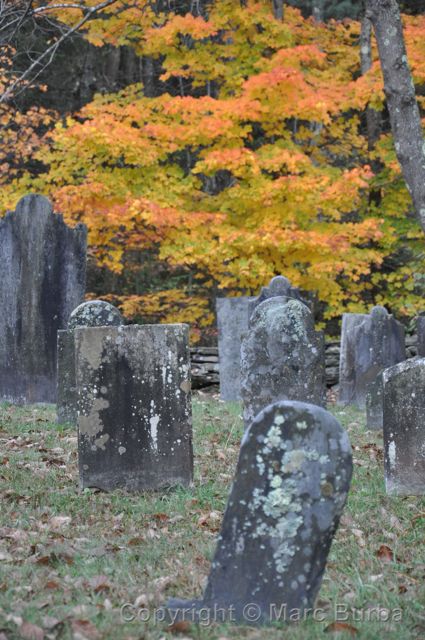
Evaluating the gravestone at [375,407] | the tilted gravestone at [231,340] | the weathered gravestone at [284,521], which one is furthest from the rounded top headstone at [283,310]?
the weathered gravestone at [284,521]

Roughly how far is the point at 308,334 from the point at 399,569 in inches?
166

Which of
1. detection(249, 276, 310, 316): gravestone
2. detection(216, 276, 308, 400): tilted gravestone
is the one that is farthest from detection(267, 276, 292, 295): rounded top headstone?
detection(216, 276, 308, 400): tilted gravestone

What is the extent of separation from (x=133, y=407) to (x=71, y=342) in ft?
9.08

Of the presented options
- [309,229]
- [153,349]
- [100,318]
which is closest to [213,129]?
[309,229]

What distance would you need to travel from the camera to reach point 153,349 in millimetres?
6785

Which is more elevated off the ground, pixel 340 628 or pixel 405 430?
pixel 405 430

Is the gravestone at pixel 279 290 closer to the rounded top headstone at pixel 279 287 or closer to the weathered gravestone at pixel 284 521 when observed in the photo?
the rounded top headstone at pixel 279 287

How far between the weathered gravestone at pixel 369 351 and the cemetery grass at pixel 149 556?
19.4ft

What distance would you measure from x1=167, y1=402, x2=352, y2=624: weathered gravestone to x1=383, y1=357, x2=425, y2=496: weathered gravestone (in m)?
3.06

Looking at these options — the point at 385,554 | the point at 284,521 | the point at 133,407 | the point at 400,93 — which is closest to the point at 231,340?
the point at 400,93

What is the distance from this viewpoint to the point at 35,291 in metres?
12.0

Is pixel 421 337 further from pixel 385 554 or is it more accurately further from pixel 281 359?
pixel 385 554

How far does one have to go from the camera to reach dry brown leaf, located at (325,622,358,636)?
3.62m

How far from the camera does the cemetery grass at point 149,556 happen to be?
367cm
